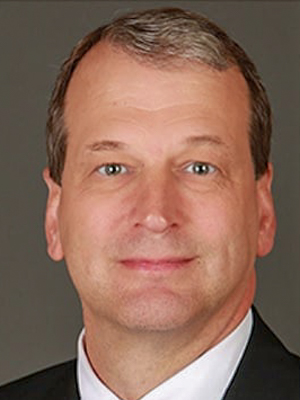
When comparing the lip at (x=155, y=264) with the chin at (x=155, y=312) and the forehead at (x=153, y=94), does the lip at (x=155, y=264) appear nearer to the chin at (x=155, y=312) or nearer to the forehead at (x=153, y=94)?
the chin at (x=155, y=312)

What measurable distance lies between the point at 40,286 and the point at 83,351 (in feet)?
2.42

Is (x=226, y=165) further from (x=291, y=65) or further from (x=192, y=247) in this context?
(x=291, y=65)

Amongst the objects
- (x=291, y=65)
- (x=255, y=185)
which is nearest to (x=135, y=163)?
(x=255, y=185)

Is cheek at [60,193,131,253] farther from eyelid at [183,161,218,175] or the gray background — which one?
the gray background

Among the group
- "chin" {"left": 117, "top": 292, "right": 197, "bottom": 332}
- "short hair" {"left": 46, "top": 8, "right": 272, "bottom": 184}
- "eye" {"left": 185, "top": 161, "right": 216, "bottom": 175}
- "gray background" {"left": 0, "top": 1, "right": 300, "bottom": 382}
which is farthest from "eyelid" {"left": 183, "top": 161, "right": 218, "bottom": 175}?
"gray background" {"left": 0, "top": 1, "right": 300, "bottom": 382}

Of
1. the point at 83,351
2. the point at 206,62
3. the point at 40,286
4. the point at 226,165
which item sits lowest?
the point at 40,286

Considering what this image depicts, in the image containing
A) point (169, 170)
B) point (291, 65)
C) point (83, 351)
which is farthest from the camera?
point (291, 65)

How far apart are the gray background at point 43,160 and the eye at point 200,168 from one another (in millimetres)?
777

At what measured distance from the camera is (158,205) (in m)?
2.68

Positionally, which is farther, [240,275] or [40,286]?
[40,286]

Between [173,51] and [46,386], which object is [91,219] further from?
[46,386]

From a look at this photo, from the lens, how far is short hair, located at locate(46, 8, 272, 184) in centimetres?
275

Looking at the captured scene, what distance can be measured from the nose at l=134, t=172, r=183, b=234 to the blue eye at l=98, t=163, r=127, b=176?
52 millimetres

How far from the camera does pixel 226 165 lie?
278cm
